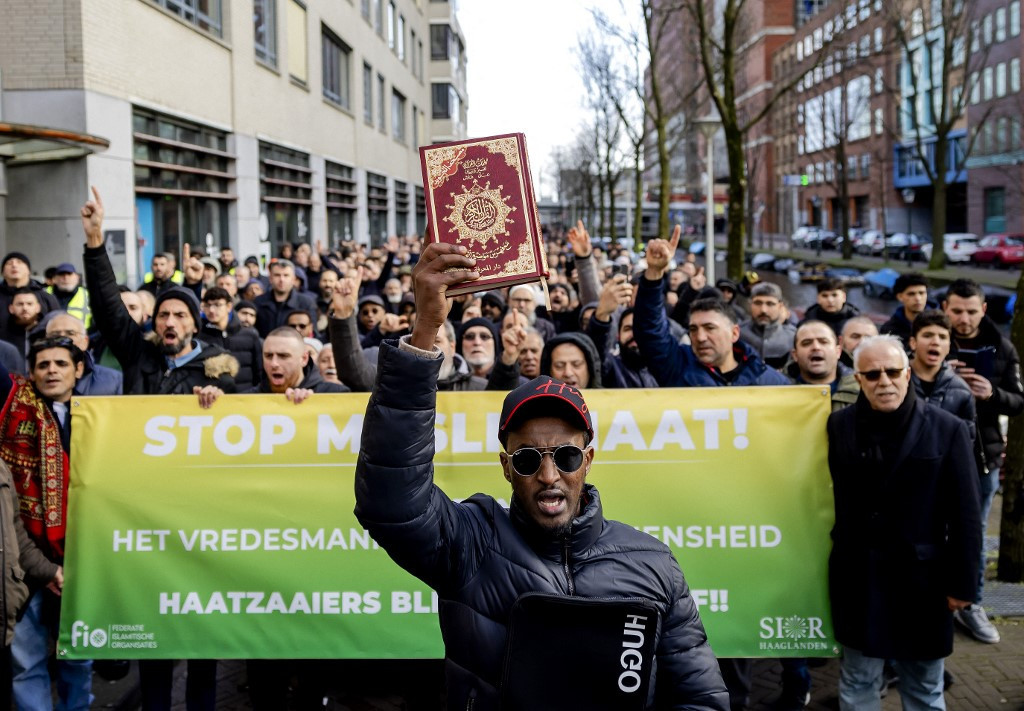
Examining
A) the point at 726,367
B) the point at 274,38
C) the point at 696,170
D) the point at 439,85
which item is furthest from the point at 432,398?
the point at 696,170

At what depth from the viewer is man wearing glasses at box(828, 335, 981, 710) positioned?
441cm

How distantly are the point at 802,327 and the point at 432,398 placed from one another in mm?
4028

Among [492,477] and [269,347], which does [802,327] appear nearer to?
[492,477]

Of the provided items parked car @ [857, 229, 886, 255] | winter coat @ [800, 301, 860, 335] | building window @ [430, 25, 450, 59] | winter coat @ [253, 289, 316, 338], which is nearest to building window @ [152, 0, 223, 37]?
winter coat @ [253, 289, 316, 338]

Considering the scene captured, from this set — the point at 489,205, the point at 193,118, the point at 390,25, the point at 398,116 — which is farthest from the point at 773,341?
the point at 398,116

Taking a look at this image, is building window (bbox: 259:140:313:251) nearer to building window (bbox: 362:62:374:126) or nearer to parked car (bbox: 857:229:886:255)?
building window (bbox: 362:62:374:126)

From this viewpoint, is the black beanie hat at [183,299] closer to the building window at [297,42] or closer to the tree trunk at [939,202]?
the building window at [297,42]

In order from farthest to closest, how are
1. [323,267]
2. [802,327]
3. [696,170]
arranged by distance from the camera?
[696,170]
[323,267]
[802,327]

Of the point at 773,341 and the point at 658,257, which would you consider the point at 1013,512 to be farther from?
the point at 658,257

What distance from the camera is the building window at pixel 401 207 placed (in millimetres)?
44328

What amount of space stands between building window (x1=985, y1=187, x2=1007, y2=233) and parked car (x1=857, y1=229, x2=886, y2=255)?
21.8 ft

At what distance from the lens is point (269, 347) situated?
218 inches

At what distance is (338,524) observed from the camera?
4.80 metres

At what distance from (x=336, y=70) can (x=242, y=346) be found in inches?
998
